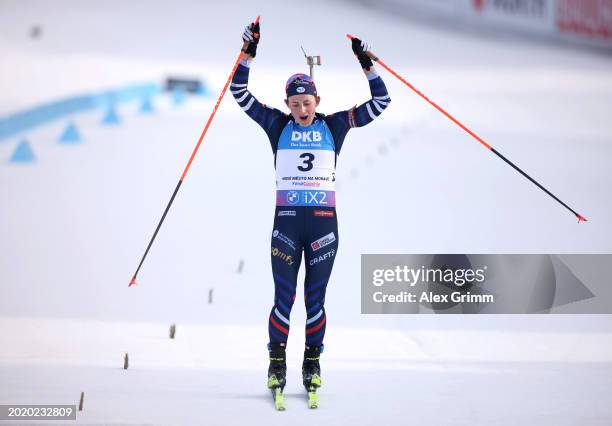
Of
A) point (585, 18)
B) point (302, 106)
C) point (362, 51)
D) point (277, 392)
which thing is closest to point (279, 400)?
point (277, 392)

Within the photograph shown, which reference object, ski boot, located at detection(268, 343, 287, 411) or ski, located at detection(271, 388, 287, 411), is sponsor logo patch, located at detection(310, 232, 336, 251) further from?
ski, located at detection(271, 388, 287, 411)

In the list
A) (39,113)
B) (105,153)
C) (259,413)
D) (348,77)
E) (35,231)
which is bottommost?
(259,413)

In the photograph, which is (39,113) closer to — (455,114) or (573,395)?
(455,114)

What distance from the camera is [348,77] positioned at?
23516 mm

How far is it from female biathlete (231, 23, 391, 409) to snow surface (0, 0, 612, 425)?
1.11 ft

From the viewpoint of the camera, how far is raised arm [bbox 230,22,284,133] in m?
5.27

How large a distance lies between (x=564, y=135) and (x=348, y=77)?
710cm

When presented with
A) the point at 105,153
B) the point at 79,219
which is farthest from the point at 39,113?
the point at 79,219

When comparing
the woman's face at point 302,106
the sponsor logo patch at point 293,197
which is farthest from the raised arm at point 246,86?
the sponsor logo patch at point 293,197

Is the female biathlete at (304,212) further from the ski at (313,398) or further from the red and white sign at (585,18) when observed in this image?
the red and white sign at (585,18)

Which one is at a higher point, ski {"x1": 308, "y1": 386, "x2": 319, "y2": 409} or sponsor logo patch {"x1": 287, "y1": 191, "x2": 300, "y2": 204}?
sponsor logo patch {"x1": 287, "y1": 191, "x2": 300, "y2": 204}

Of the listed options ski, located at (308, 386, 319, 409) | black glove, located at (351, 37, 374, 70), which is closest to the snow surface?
ski, located at (308, 386, 319, 409)

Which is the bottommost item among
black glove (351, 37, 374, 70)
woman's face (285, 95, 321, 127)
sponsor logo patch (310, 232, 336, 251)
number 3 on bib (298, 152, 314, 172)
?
sponsor logo patch (310, 232, 336, 251)

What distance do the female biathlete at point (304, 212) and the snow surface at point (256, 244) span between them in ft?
1.11
